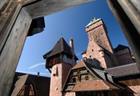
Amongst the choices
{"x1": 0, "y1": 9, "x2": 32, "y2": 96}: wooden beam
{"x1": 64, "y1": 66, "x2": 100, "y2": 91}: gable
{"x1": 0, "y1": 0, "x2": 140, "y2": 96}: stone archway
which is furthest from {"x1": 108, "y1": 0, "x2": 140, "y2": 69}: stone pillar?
{"x1": 64, "y1": 66, "x2": 100, "y2": 91}: gable

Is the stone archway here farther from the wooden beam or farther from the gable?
the gable

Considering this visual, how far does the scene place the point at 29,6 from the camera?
1118 mm

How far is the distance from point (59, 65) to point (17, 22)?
18.6 m

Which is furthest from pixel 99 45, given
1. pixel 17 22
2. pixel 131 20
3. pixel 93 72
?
pixel 131 20

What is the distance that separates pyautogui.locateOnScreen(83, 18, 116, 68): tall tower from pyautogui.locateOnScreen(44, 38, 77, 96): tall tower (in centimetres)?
571

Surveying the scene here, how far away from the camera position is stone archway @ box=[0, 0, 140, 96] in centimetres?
65

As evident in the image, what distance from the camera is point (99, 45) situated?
25766 millimetres

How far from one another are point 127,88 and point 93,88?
4007 millimetres

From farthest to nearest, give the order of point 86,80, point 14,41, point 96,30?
1. point 96,30
2. point 86,80
3. point 14,41

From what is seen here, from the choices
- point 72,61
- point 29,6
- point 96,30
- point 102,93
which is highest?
point 96,30

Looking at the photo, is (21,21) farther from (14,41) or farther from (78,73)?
(78,73)

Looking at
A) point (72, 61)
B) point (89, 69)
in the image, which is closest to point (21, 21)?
point (89, 69)

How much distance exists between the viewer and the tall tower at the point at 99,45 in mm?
24578

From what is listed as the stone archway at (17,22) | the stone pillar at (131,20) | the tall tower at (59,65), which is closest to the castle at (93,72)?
the tall tower at (59,65)
